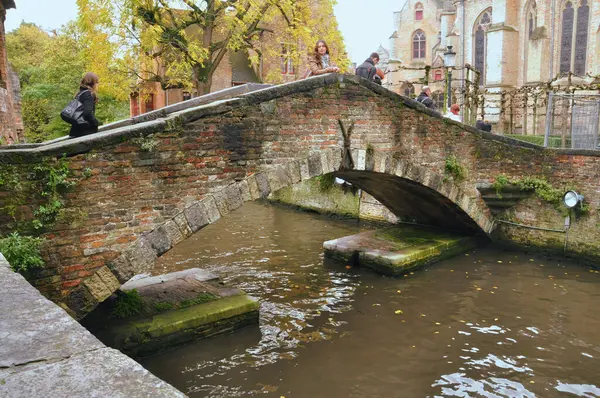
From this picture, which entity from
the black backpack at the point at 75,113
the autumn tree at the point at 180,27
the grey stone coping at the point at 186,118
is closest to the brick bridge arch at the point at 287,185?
the grey stone coping at the point at 186,118

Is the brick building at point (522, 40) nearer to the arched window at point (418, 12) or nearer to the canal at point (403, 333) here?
the arched window at point (418, 12)

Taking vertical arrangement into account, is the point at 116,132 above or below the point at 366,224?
above

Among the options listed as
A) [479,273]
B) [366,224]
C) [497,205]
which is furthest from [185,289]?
[366,224]

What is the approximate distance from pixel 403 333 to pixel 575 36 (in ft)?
75.5

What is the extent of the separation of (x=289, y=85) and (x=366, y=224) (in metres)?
8.07

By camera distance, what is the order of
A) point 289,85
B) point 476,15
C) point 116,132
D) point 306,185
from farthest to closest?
point 476,15
point 306,185
point 289,85
point 116,132

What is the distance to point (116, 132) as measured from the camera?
18.3 ft

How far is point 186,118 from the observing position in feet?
20.1

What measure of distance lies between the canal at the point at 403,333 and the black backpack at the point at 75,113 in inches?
128

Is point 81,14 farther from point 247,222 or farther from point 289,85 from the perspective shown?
point 289,85

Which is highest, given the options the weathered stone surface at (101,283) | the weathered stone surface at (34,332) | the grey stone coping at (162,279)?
the weathered stone surface at (34,332)

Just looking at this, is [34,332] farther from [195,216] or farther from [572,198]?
[572,198]

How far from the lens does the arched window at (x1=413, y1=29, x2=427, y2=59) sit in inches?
1565

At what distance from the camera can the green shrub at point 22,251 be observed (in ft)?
16.1
